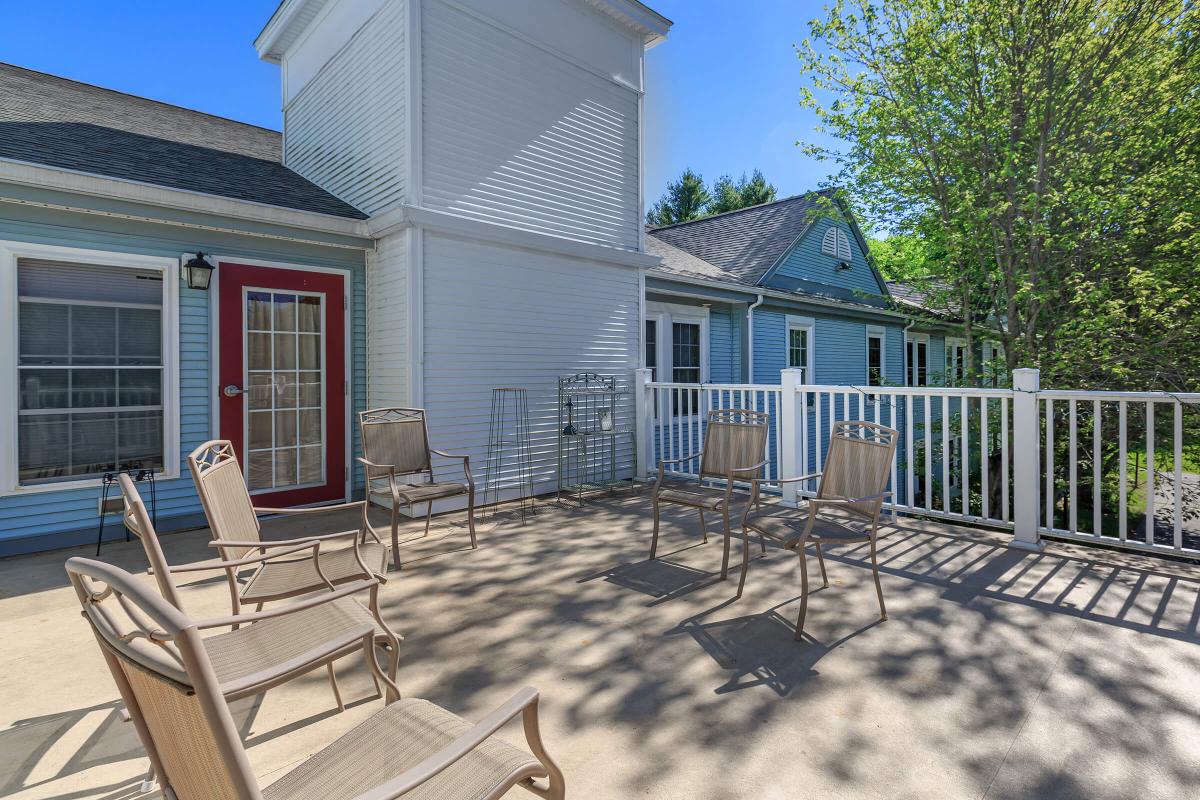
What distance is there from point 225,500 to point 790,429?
14.0 feet

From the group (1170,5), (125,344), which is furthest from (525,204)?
(1170,5)

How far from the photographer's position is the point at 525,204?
19.9 feet

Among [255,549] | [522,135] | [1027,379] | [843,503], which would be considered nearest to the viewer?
[255,549]

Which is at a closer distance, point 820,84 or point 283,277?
point 283,277

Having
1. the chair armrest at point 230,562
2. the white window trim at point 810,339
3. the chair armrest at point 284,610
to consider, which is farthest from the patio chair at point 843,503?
→ the white window trim at point 810,339

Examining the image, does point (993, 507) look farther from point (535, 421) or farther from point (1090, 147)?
point (535, 421)

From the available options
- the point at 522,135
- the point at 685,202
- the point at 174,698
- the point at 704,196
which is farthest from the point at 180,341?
the point at 704,196

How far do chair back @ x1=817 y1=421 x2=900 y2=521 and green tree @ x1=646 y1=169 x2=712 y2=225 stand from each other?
28.0m

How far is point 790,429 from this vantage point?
16.8 feet

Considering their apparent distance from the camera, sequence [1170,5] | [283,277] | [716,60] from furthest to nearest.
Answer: [716,60], [1170,5], [283,277]

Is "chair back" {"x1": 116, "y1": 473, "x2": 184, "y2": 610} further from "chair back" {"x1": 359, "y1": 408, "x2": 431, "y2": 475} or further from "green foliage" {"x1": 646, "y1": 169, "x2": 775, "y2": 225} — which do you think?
"green foliage" {"x1": 646, "y1": 169, "x2": 775, "y2": 225}

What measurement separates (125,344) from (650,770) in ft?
16.4

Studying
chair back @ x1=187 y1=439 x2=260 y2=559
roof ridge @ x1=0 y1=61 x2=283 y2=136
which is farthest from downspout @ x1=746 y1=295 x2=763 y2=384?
chair back @ x1=187 y1=439 x2=260 y2=559

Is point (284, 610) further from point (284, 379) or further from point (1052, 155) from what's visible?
point (1052, 155)
